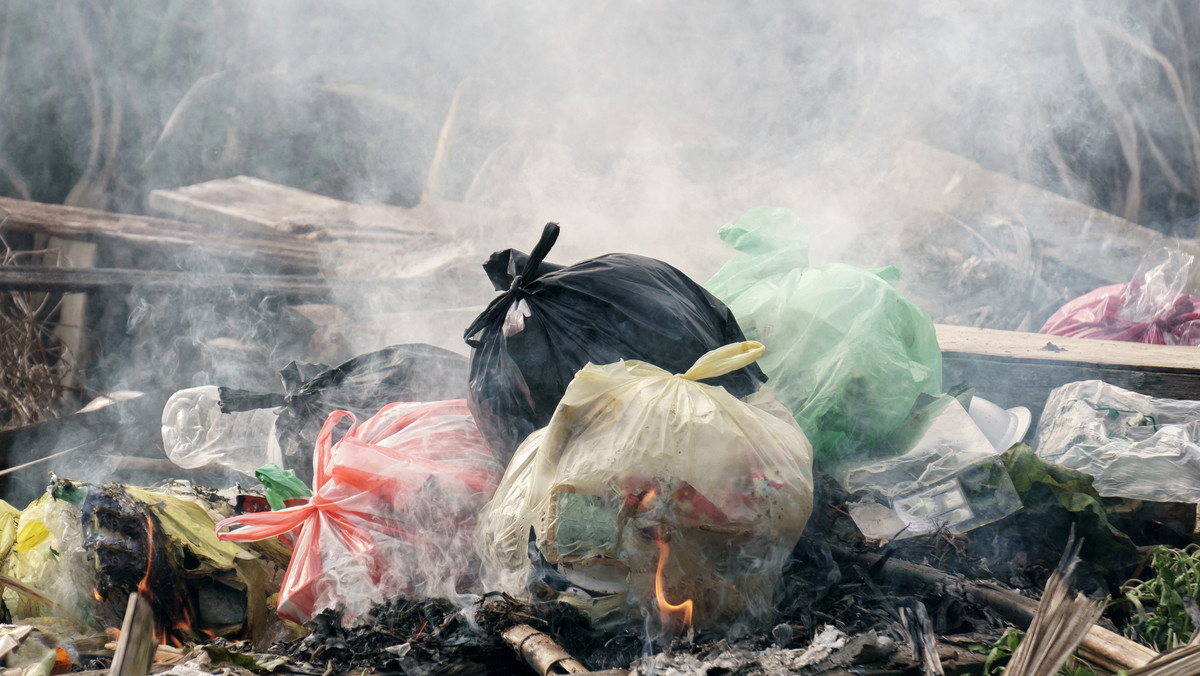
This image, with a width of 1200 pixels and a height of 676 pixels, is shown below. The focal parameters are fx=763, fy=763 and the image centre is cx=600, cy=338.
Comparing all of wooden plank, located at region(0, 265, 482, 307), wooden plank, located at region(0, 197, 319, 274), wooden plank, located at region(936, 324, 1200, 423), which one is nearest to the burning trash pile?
wooden plank, located at region(936, 324, 1200, 423)

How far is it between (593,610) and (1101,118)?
→ 498 cm

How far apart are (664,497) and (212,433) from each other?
2.09m

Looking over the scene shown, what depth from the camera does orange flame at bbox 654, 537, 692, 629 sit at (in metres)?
1.46

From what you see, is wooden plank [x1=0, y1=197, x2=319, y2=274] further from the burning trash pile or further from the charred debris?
the burning trash pile

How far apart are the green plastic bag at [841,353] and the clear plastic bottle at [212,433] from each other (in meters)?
1.83

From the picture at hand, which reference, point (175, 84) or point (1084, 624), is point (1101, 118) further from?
point (175, 84)

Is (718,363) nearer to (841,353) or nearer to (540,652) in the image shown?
(841,353)

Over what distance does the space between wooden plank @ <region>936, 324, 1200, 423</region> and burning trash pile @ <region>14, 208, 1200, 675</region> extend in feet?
0.76

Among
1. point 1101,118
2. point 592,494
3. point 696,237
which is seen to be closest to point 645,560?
point 592,494

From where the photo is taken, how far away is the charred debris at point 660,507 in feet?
4.76

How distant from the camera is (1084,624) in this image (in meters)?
1.11

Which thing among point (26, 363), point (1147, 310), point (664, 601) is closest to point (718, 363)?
point (664, 601)

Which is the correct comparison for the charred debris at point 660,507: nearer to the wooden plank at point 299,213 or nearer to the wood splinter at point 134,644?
the wood splinter at point 134,644

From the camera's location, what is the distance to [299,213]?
5.55 m
